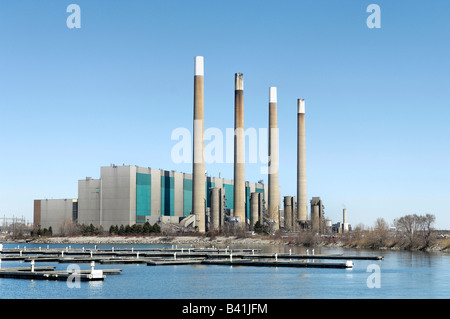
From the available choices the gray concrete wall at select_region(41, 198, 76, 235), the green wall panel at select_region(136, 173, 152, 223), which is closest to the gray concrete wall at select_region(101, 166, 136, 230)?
the green wall panel at select_region(136, 173, 152, 223)

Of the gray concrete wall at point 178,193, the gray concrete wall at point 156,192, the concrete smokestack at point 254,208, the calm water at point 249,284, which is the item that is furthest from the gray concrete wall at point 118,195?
the calm water at point 249,284

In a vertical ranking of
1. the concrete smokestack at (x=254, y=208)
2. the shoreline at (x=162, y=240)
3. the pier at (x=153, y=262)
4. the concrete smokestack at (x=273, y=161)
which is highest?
the concrete smokestack at (x=273, y=161)

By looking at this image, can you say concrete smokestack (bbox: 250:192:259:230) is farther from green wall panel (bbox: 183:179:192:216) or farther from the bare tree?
the bare tree

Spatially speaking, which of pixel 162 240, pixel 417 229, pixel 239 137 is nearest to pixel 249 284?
pixel 417 229

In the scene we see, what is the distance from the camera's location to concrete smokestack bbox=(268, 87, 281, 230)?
155m

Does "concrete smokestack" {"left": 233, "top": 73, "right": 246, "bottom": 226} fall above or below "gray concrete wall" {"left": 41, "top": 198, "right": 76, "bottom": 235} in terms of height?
above

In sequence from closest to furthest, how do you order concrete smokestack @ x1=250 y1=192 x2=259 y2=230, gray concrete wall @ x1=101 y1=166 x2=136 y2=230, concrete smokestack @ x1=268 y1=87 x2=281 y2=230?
concrete smokestack @ x1=268 y1=87 x2=281 y2=230, gray concrete wall @ x1=101 y1=166 x2=136 y2=230, concrete smokestack @ x1=250 y1=192 x2=259 y2=230

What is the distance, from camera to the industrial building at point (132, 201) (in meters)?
163

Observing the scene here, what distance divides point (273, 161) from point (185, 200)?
28945mm

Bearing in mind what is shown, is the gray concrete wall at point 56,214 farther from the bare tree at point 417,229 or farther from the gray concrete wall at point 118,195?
the bare tree at point 417,229

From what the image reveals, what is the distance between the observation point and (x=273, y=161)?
160m

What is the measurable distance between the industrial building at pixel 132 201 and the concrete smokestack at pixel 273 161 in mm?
3741
